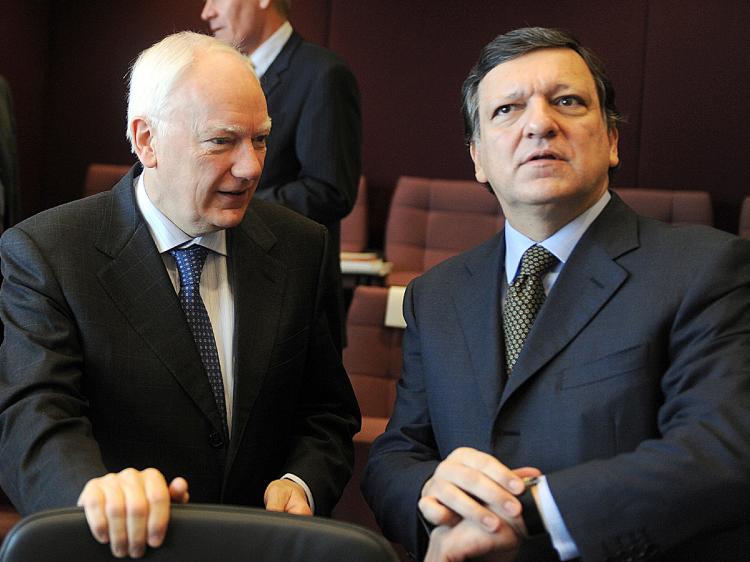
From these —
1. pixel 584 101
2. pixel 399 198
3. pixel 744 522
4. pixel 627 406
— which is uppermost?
pixel 584 101

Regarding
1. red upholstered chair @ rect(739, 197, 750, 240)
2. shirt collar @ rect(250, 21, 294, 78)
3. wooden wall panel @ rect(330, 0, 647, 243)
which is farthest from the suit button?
wooden wall panel @ rect(330, 0, 647, 243)

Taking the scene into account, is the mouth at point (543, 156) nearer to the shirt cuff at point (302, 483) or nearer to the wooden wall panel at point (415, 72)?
the shirt cuff at point (302, 483)

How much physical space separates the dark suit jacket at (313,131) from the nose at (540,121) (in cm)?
118

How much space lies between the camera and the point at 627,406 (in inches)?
65.9

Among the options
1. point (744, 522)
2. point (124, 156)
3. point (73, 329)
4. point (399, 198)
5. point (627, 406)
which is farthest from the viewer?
point (124, 156)

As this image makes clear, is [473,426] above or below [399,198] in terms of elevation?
above

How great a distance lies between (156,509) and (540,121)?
0.96m

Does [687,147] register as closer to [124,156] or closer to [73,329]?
[124,156]

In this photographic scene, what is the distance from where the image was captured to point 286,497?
184 cm

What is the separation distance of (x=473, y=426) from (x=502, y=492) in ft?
0.88

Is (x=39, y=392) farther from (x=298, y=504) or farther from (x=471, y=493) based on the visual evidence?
(x=471, y=493)

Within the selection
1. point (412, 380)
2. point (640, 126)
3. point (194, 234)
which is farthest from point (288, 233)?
point (640, 126)

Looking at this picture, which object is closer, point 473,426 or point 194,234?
point 473,426

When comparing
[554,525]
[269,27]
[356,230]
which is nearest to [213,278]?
[554,525]
